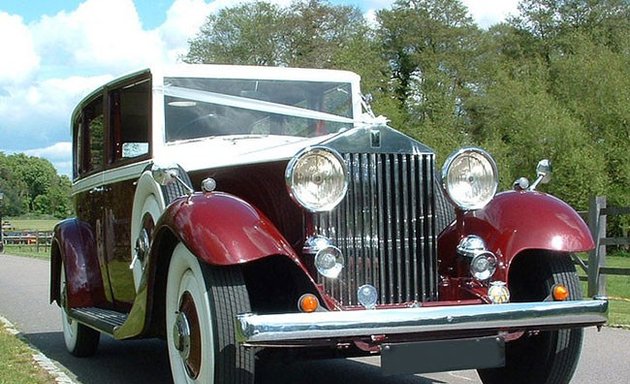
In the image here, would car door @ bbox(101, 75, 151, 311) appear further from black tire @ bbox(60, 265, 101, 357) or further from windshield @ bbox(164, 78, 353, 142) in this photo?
black tire @ bbox(60, 265, 101, 357)

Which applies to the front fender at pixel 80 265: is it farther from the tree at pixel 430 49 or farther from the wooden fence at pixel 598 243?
the tree at pixel 430 49

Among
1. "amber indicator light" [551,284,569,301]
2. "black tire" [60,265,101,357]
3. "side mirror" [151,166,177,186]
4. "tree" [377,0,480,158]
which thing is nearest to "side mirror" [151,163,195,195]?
"side mirror" [151,166,177,186]

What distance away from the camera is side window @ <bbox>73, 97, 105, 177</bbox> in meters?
6.83

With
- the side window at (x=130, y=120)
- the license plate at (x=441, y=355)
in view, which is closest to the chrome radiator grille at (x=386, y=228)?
the license plate at (x=441, y=355)

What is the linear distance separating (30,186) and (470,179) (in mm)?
107962

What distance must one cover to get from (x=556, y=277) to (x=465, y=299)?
561 millimetres

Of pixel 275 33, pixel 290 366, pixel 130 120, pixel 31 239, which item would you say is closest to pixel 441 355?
pixel 290 366

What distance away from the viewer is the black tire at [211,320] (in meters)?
3.95

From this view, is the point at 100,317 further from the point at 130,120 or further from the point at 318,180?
the point at 318,180

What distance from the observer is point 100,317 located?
5812mm

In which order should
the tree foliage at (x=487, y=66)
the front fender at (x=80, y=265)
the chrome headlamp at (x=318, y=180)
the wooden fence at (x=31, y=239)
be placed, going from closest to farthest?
1. the chrome headlamp at (x=318, y=180)
2. the front fender at (x=80, y=265)
3. the tree foliage at (x=487, y=66)
4. the wooden fence at (x=31, y=239)

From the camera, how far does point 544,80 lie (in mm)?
40594

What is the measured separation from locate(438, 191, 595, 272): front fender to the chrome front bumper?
413mm

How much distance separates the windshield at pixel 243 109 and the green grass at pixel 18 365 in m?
1.90
